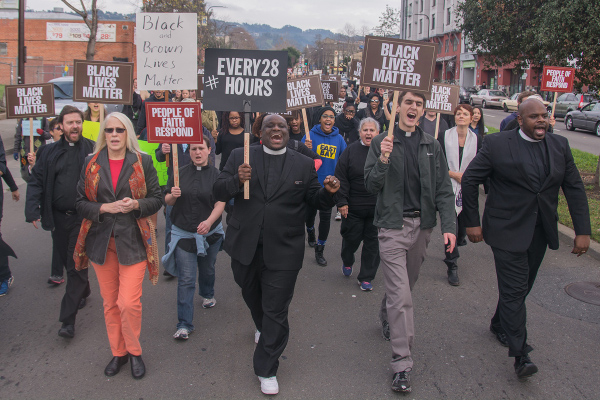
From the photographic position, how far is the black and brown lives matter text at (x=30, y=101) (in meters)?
6.79

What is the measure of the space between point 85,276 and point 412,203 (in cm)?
286

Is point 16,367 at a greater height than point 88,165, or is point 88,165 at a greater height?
point 88,165

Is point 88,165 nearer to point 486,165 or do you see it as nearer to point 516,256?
point 486,165

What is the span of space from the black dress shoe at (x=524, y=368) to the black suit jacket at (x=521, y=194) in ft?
2.61

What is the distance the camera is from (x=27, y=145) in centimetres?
741

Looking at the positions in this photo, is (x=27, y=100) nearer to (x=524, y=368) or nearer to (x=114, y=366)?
(x=114, y=366)

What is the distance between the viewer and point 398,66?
441 cm

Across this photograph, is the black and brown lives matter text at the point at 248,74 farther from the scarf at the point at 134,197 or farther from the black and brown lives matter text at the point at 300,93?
the black and brown lives matter text at the point at 300,93

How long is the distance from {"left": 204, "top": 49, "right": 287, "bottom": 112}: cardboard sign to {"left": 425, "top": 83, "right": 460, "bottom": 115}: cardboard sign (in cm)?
394

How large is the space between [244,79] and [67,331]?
261 centimetres

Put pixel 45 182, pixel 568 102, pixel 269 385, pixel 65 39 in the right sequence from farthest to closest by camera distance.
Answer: pixel 65 39 < pixel 568 102 < pixel 45 182 < pixel 269 385

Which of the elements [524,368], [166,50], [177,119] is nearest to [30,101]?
[166,50]

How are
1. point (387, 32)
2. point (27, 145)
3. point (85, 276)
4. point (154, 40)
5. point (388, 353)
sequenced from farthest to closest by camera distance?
point (387, 32), point (27, 145), point (154, 40), point (85, 276), point (388, 353)

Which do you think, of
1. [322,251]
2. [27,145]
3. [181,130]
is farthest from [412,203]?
[27,145]
